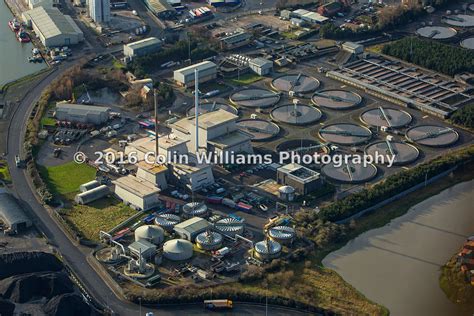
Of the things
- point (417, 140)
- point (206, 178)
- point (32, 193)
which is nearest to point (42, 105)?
point (32, 193)

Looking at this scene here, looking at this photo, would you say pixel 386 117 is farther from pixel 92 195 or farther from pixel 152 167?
pixel 92 195

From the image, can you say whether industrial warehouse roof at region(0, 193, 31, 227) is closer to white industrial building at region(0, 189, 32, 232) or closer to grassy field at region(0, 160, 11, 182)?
white industrial building at region(0, 189, 32, 232)

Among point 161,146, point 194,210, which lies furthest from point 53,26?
point 194,210

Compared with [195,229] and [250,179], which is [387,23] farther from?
[195,229]

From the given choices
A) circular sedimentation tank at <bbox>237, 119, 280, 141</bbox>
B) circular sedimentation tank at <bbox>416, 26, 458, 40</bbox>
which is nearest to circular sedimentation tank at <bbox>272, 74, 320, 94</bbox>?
circular sedimentation tank at <bbox>237, 119, 280, 141</bbox>

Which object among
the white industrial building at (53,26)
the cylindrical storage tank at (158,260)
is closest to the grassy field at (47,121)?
the white industrial building at (53,26)

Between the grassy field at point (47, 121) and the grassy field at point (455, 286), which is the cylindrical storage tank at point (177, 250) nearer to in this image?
the grassy field at point (455, 286)
